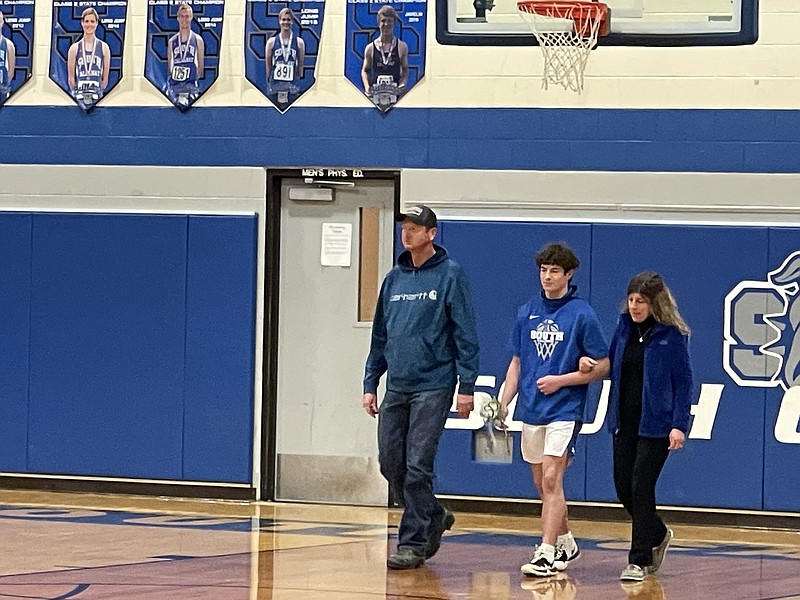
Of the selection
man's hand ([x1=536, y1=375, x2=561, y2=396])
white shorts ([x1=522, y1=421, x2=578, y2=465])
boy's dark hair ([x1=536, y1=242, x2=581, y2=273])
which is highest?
boy's dark hair ([x1=536, y1=242, x2=581, y2=273])

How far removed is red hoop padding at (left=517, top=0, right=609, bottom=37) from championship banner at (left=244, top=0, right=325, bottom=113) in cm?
162

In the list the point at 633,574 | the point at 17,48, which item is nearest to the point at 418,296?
the point at 633,574

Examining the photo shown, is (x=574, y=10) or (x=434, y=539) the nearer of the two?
(x=434, y=539)

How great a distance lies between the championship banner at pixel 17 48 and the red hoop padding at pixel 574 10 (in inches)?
147

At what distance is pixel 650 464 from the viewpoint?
8.00 meters

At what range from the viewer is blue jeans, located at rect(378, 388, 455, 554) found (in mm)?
8133

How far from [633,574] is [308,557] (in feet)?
5.94

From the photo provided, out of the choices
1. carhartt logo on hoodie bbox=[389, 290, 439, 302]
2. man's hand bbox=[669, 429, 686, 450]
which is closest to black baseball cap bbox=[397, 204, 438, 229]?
carhartt logo on hoodie bbox=[389, 290, 439, 302]

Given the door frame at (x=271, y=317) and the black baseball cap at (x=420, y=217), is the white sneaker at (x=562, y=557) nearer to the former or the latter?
the black baseball cap at (x=420, y=217)

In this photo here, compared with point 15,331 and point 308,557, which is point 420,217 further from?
point 15,331

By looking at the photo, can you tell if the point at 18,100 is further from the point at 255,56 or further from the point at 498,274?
the point at 498,274

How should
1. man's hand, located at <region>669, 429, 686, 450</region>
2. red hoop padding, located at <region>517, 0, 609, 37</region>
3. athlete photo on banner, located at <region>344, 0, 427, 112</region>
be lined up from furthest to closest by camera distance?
athlete photo on banner, located at <region>344, 0, 427, 112</region> → red hoop padding, located at <region>517, 0, 609, 37</region> → man's hand, located at <region>669, 429, 686, 450</region>

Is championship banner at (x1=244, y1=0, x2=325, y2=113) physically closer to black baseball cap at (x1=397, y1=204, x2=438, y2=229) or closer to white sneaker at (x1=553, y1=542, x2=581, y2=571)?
black baseball cap at (x1=397, y1=204, x2=438, y2=229)

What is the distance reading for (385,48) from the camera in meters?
10.9
